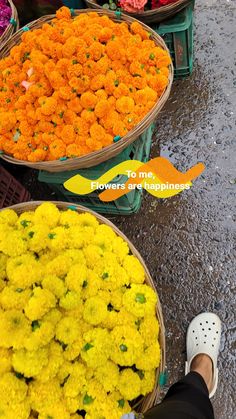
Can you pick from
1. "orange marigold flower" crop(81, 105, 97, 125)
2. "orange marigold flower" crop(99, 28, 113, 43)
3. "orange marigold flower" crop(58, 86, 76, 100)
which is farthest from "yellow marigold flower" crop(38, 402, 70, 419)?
"orange marigold flower" crop(99, 28, 113, 43)

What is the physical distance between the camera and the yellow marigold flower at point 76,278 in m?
1.50

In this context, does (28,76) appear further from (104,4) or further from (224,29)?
(224,29)

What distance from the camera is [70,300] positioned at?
4.83ft

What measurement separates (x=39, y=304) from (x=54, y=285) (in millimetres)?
89

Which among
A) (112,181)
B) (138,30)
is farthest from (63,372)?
(138,30)

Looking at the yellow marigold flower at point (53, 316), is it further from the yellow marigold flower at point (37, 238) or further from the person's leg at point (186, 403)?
the person's leg at point (186, 403)

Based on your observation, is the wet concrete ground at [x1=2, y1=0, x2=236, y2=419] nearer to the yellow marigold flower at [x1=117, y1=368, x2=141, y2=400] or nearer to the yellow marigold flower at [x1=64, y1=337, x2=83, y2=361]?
the yellow marigold flower at [x1=117, y1=368, x2=141, y2=400]

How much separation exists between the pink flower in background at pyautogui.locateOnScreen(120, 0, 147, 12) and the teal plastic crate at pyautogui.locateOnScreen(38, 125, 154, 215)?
687 millimetres

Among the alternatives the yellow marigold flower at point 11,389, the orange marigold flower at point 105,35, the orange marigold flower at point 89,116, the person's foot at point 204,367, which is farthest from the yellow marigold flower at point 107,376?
the orange marigold flower at point 105,35

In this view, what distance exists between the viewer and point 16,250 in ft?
5.24

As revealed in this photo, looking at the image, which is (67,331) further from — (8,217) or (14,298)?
(8,217)

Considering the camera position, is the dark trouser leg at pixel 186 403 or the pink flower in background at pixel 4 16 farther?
the pink flower in background at pixel 4 16

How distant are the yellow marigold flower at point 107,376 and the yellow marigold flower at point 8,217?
2.33 feet

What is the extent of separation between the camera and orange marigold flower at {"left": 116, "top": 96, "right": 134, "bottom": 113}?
1907mm
